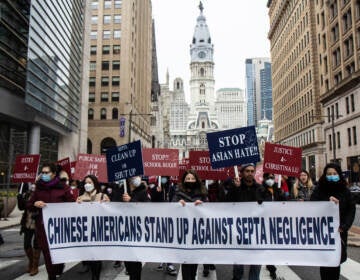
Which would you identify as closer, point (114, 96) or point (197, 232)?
point (197, 232)

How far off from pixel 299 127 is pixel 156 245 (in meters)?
65.4

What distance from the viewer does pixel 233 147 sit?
7578mm

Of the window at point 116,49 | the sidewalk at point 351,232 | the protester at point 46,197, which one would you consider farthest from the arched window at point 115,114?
the protester at point 46,197

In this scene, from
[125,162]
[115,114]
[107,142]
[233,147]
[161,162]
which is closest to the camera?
[125,162]

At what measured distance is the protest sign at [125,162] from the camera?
22.3 ft

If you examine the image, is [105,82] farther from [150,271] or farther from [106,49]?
[150,271]

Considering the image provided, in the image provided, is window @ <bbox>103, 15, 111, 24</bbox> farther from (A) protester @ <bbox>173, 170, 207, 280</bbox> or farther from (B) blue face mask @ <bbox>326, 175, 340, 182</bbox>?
(B) blue face mask @ <bbox>326, 175, 340, 182</bbox>

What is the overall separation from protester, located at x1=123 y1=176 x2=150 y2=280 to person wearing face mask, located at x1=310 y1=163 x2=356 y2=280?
278 centimetres

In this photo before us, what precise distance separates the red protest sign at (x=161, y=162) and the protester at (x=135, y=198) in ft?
16.0

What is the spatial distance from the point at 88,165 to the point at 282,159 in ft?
19.0

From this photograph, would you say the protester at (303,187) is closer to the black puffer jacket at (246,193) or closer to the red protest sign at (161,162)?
the red protest sign at (161,162)

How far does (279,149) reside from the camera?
9188 mm

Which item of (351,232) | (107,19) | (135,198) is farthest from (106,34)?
(135,198)

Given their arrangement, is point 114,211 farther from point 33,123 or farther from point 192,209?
point 33,123
